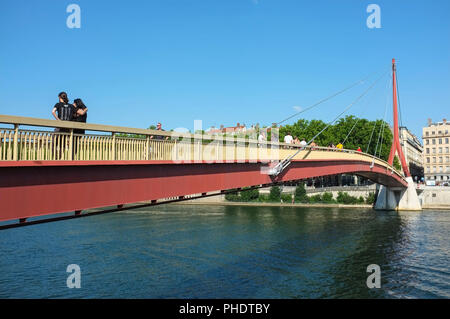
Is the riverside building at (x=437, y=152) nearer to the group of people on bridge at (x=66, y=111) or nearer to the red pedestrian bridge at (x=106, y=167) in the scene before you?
the red pedestrian bridge at (x=106, y=167)

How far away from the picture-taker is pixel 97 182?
1087 cm

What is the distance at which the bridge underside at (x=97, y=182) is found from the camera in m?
9.09

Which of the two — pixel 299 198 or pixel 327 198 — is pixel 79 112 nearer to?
pixel 327 198

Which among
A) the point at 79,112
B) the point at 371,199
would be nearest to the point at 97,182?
the point at 79,112

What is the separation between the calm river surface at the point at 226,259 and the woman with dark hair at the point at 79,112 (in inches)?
372

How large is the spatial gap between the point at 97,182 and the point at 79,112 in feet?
6.78

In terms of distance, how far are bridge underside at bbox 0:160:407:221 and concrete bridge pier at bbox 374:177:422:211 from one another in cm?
4550

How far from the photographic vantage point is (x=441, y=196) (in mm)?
58594

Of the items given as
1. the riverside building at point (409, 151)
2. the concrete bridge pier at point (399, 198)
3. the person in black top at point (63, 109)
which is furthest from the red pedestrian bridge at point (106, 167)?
the riverside building at point (409, 151)

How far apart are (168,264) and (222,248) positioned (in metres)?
5.84

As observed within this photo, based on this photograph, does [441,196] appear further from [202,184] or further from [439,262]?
[202,184]

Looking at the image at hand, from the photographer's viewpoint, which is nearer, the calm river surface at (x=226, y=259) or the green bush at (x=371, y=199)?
the calm river surface at (x=226, y=259)
